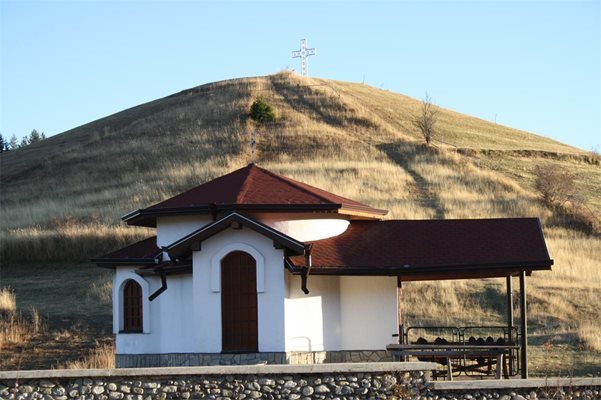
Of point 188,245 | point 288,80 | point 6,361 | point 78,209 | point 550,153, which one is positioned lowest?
point 6,361

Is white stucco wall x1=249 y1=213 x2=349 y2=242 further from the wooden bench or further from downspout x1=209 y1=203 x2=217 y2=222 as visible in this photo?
the wooden bench

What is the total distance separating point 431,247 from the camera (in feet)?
76.3

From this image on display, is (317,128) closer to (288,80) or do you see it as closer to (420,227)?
(288,80)

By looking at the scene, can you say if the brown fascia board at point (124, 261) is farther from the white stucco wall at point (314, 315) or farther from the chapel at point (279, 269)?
the white stucco wall at point (314, 315)

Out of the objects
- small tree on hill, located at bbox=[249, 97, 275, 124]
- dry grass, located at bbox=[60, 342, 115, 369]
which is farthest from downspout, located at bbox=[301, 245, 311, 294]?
small tree on hill, located at bbox=[249, 97, 275, 124]

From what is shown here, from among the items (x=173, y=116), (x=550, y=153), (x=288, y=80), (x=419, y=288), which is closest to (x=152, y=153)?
(x=173, y=116)

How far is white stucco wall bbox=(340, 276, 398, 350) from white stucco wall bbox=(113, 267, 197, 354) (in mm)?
3557

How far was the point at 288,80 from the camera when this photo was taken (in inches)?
3039

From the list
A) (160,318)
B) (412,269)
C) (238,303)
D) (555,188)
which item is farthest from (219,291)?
(555,188)

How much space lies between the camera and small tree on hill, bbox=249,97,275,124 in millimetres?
65062

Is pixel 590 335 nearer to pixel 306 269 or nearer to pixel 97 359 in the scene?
pixel 306 269

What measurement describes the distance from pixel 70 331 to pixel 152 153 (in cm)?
3024

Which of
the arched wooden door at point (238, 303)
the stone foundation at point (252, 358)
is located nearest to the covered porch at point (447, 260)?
the stone foundation at point (252, 358)

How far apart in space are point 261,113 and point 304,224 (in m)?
42.5
